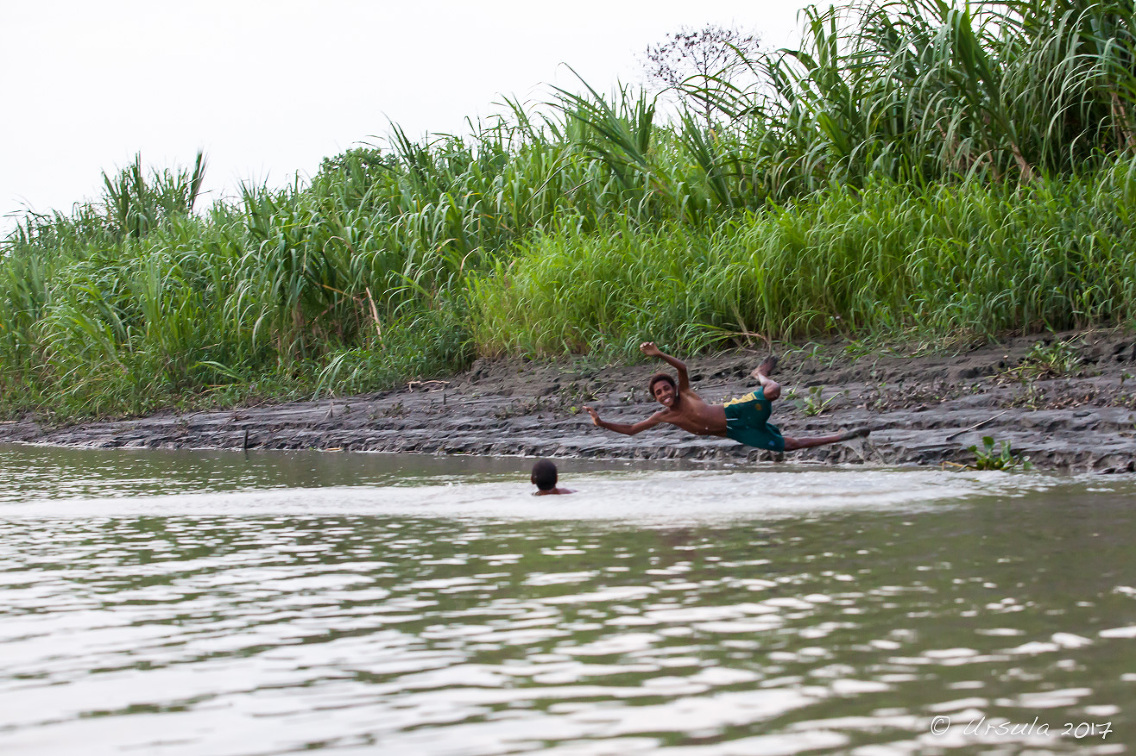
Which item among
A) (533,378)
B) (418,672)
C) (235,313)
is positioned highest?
(235,313)

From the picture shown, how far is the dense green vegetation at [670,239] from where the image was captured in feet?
29.1

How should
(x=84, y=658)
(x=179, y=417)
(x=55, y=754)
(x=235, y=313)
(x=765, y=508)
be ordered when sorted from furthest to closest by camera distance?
(x=235, y=313) < (x=179, y=417) < (x=765, y=508) < (x=84, y=658) < (x=55, y=754)

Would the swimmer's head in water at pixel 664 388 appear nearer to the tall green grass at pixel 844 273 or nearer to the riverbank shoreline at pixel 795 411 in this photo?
the riverbank shoreline at pixel 795 411

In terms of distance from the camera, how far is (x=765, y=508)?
207 inches

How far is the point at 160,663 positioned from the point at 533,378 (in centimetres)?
781

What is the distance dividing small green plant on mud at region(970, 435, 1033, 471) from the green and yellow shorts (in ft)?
3.93

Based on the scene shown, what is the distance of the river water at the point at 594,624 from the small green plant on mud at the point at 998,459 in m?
0.34

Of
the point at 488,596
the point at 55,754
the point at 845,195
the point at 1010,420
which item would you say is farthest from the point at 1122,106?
the point at 55,754

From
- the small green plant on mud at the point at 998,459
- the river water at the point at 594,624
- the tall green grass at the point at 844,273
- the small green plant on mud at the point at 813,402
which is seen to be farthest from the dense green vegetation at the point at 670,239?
the river water at the point at 594,624

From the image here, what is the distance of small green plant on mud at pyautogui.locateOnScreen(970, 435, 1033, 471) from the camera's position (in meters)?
6.22

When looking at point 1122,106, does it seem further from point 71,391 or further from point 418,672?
point 71,391

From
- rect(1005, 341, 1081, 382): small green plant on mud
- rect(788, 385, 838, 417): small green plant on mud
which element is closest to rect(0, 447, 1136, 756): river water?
rect(1005, 341, 1081, 382): small green plant on mud

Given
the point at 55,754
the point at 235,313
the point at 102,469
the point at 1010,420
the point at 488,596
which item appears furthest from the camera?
the point at 235,313

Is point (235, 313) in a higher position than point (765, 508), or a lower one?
higher
